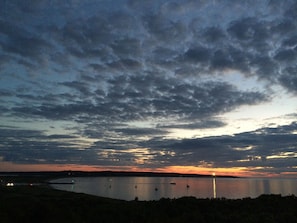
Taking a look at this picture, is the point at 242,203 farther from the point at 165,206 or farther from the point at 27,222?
the point at 27,222

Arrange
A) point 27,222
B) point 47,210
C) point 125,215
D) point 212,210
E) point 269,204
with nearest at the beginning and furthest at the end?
point 27,222, point 47,210, point 125,215, point 212,210, point 269,204

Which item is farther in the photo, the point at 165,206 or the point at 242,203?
the point at 242,203

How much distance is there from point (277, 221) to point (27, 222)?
18885 mm

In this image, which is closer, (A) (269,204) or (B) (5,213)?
(B) (5,213)

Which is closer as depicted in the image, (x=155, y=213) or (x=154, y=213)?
(x=154, y=213)

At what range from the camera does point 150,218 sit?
1006 inches

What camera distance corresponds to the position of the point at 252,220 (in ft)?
90.8

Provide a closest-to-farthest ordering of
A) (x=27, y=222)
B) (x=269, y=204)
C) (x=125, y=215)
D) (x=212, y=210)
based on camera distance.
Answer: (x=27, y=222)
(x=125, y=215)
(x=212, y=210)
(x=269, y=204)

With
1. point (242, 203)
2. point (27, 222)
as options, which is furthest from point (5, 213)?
point (242, 203)

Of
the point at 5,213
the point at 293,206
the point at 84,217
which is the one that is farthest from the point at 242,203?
the point at 5,213

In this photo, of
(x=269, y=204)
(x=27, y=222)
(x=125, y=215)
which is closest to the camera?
(x=27, y=222)

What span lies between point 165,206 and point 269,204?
40.2 feet

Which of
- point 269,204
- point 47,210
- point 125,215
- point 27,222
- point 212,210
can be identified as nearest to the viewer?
point 27,222

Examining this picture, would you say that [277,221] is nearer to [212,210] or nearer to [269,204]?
[212,210]
